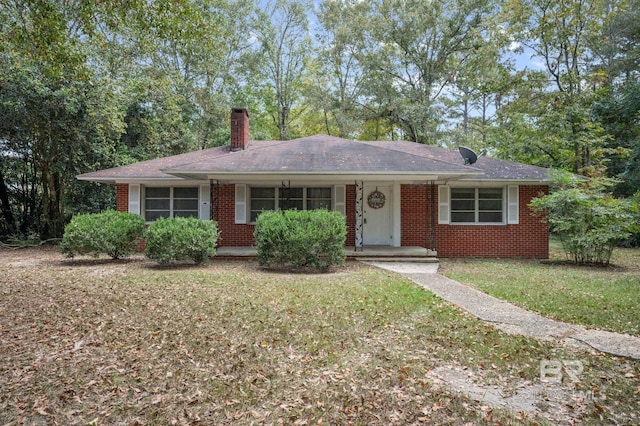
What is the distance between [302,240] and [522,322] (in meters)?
5.23

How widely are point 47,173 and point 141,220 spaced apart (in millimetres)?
8337

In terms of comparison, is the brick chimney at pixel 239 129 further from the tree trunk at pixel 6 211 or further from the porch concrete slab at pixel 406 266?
the tree trunk at pixel 6 211

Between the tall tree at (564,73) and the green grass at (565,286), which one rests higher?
the tall tree at (564,73)

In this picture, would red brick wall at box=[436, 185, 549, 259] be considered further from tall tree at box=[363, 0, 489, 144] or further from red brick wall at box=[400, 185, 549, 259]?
tall tree at box=[363, 0, 489, 144]

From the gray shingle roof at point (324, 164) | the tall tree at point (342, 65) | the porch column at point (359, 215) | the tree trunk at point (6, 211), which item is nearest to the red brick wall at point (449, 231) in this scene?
the gray shingle roof at point (324, 164)

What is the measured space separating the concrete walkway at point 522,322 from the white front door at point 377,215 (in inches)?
199

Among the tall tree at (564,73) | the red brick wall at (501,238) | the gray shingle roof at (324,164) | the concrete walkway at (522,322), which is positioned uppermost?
the tall tree at (564,73)

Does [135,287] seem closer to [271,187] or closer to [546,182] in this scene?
[271,187]

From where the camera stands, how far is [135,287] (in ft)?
25.4

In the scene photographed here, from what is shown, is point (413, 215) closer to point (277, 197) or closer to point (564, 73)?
point (277, 197)

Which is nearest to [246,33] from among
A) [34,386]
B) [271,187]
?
[271,187]

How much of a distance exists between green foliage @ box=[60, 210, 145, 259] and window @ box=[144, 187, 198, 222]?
2.46 m

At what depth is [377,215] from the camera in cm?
1370

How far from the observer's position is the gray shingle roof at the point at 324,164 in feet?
36.2
